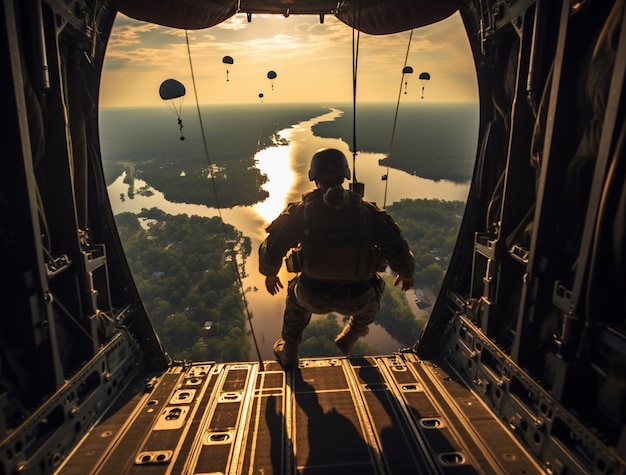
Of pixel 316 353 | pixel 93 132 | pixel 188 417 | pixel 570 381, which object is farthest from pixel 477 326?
pixel 316 353

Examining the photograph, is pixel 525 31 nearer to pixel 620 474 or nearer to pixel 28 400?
pixel 620 474

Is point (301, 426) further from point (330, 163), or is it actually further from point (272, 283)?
point (330, 163)

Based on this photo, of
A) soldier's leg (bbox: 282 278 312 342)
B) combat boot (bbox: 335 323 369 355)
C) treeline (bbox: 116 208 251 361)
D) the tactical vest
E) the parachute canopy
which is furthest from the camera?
treeline (bbox: 116 208 251 361)

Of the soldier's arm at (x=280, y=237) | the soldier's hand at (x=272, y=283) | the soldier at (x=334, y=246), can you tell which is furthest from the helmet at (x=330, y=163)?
the soldier's hand at (x=272, y=283)

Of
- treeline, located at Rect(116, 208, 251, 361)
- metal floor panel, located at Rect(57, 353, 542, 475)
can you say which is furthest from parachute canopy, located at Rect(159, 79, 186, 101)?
treeline, located at Rect(116, 208, 251, 361)

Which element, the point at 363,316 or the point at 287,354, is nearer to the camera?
the point at 363,316

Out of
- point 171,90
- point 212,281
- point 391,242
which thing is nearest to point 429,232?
point 212,281

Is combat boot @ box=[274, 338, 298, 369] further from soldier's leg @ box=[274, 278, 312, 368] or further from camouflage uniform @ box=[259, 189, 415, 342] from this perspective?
camouflage uniform @ box=[259, 189, 415, 342]
